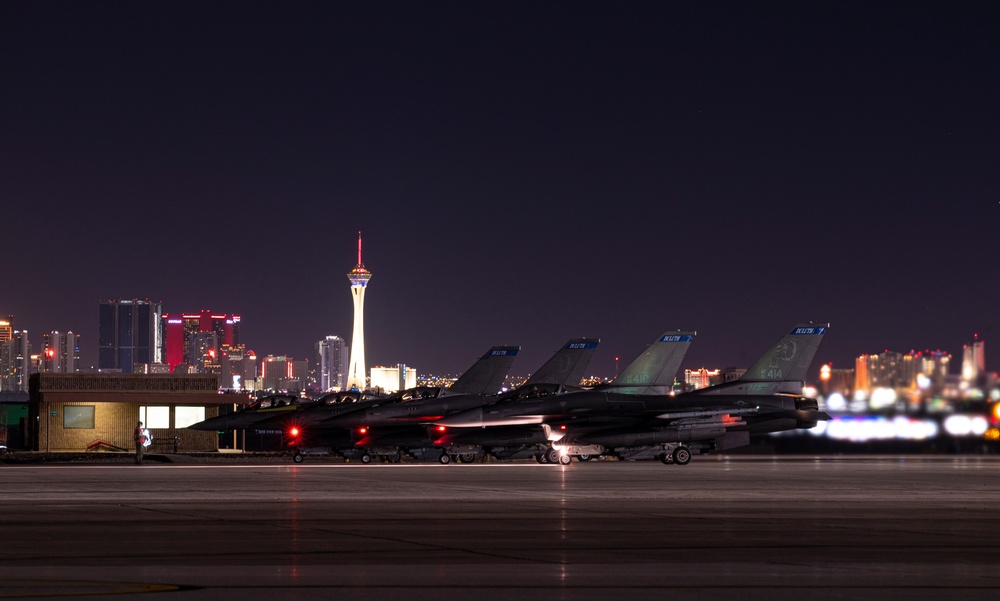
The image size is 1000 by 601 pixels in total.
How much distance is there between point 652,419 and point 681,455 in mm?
1378

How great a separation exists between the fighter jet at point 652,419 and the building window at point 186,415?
19.4m

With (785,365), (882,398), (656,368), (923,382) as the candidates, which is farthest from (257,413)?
(923,382)

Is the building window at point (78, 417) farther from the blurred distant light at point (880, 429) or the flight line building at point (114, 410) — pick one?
the blurred distant light at point (880, 429)

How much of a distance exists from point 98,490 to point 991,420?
21.7 m

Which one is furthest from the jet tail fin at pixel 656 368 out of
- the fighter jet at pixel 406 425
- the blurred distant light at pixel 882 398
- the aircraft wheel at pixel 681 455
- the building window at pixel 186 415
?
the building window at pixel 186 415

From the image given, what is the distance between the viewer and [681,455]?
38.3 m

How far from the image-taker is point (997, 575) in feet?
41.1

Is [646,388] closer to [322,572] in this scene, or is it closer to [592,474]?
[592,474]

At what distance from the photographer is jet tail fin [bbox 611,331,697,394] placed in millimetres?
42000

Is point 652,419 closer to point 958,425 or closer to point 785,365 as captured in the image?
point 785,365

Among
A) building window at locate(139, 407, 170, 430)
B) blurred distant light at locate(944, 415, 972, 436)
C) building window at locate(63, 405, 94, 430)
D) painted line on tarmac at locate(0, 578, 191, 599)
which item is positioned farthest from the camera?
building window at locate(139, 407, 170, 430)

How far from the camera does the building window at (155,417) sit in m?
55.3

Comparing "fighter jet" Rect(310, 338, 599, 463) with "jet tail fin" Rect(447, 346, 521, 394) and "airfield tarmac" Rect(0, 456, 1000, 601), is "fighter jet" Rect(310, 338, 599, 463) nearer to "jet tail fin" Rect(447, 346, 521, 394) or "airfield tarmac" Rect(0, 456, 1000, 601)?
"jet tail fin" Rect(447, 346, 521, 394)

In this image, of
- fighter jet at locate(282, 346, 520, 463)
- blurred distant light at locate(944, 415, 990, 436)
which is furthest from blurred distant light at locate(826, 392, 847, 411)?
fighter jet at locate(282, 346, 520, 463)
